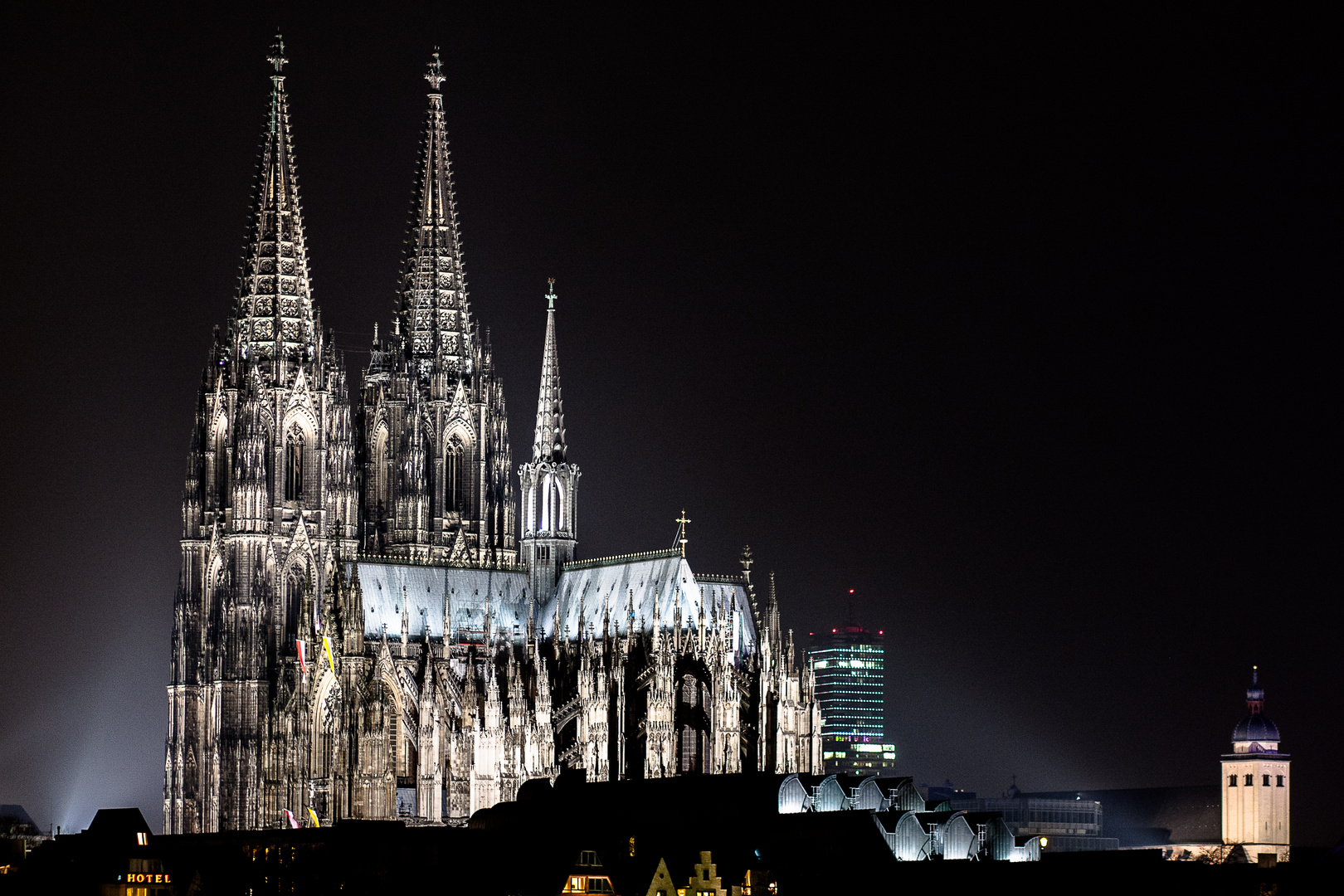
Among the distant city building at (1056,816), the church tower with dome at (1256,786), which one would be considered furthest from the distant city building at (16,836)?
the church tower with dome at (1256,786)

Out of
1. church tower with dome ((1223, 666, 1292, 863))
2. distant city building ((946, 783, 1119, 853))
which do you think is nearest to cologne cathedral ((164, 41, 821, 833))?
distant city building ((946, 783, 1119, 853))

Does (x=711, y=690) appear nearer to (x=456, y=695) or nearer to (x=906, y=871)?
(x=456, y=695)

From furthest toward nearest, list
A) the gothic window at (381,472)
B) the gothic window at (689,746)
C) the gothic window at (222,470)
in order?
the gothic window at (381,472)
the gothic window at (222,470)
the gothic window at (689,746)

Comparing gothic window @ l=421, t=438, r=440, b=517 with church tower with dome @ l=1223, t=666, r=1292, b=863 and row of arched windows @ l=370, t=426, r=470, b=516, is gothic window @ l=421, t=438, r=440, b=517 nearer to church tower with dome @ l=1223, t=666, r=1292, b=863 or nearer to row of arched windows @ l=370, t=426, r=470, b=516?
row of arched windows @ l=370, t=426, r=470, b=516

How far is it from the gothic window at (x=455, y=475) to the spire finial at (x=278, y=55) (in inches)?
752

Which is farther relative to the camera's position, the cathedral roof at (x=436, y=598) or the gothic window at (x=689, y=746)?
the cathedral roof at (x=436, y=598)

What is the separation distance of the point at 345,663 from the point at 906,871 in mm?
35015

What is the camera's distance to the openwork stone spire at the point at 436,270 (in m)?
134

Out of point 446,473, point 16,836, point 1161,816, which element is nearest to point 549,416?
point 446,473

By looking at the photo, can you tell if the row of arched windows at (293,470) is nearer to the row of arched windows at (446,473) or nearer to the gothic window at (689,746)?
the row of arched windows at (446,473)

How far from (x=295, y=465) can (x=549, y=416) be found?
11.8 meters

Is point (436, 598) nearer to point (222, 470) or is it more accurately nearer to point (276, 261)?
point (222, 470)

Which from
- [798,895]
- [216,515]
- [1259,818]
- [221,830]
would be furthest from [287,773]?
[1259,818]

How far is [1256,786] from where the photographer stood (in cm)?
15638
